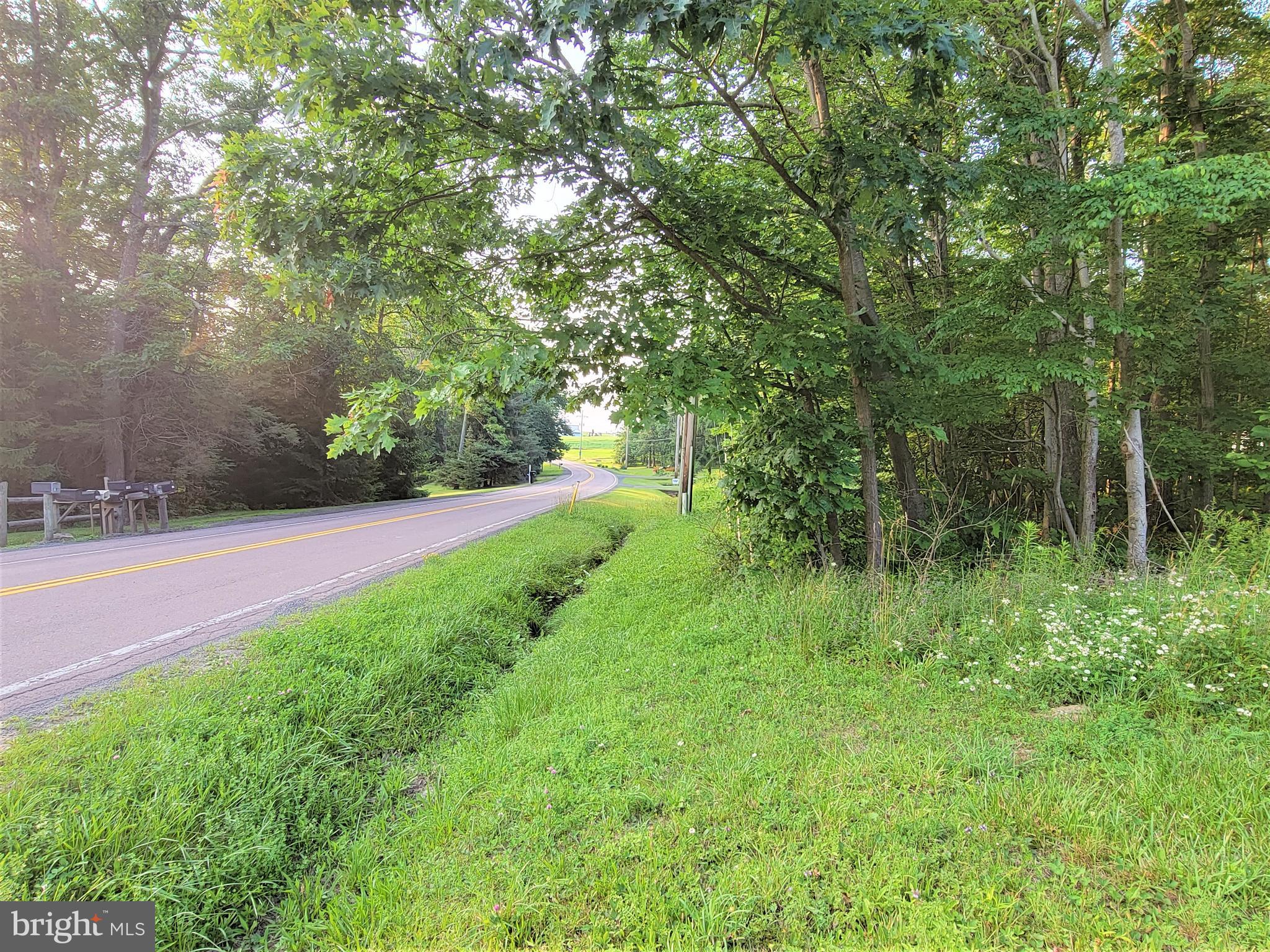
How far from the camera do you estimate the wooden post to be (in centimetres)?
966

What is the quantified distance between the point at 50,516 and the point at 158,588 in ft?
22.8

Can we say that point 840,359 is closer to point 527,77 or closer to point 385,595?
point 527,77

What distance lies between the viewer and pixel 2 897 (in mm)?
1856

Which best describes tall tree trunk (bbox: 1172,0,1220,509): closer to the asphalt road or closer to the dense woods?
the dense woods

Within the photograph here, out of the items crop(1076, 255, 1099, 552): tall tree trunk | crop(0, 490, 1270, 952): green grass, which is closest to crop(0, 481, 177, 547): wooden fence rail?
crop(0, 490, 1270, 952): green grass

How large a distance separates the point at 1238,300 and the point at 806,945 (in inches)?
360

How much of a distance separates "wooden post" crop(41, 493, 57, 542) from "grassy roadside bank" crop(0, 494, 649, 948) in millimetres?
9362

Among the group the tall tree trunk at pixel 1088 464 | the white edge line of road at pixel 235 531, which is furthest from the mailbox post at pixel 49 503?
the tall tree trunk at pixel 1088 464

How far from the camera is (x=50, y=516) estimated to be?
9.70m

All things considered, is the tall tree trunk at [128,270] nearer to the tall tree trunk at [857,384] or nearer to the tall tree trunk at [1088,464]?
the tall tree trunk at [857,384]

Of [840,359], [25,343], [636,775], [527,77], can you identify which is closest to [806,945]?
[636,775]

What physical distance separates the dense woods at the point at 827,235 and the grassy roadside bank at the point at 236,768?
5.86 ft

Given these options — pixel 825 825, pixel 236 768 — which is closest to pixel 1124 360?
pixel 825 825

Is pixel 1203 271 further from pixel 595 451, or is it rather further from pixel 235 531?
pixel 595 451
